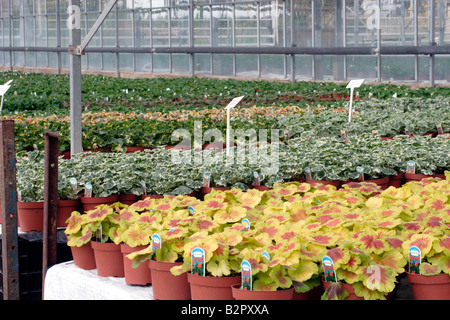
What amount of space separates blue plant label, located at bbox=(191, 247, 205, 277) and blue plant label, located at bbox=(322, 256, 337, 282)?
0.44 m

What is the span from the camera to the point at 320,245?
265cm

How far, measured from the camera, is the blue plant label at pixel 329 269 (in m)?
2.49

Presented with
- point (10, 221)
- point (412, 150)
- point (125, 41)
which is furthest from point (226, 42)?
point (10, 221)

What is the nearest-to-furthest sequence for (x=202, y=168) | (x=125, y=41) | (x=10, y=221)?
(x=10, y=221), (x=202, y=168), (x=125, y=41)

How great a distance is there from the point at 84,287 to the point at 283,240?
100cm

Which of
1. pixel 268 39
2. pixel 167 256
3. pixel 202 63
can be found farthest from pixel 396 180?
pixel 202 63

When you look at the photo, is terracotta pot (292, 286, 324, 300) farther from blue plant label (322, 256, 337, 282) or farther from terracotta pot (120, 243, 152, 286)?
terracotta pot (120, 243, 152, 286)

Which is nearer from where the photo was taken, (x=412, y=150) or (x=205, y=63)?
(x=412, y=150)

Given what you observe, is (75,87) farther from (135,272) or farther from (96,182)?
(135,272)

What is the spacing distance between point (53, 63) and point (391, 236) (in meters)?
28.1

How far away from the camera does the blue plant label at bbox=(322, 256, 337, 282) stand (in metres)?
2.49

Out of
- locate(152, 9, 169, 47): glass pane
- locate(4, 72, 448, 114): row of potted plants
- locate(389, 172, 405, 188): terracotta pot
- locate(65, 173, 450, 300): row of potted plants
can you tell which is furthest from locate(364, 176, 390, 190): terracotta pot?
locate(152, 9, 169, 47): glass pane
